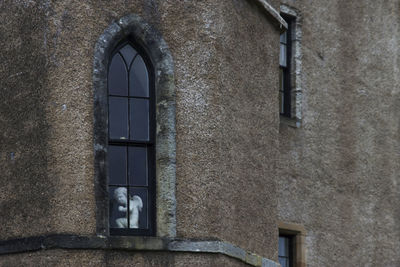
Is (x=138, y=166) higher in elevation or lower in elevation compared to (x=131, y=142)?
lower

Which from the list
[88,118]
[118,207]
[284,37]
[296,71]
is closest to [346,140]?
[296,71]

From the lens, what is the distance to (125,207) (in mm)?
12797

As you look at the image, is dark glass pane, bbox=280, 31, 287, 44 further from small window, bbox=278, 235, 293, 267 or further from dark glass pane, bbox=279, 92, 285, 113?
small window, bbox=278, 235, 293, 267

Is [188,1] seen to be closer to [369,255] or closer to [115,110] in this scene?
[115,110]

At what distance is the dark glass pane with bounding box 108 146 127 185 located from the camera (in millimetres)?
12852

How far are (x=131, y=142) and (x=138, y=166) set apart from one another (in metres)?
0.28

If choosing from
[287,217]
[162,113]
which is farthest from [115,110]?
[287,217]

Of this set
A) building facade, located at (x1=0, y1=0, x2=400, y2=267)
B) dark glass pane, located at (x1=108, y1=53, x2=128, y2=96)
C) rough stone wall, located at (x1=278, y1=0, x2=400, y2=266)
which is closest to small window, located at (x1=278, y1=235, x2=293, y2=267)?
rough stone wall, located at (x1=278, y1=0, x2=400, y2=266)

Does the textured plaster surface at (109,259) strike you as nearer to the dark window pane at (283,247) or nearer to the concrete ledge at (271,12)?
the concrete ledge at (271,12)

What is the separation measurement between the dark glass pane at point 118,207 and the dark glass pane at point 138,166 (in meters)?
0.19

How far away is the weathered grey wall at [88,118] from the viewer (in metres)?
12.6

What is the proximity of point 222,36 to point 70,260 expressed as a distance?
10.6 ft

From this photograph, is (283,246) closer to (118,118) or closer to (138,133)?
(138,133)

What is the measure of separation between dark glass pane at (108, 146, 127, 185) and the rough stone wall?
3.97m
